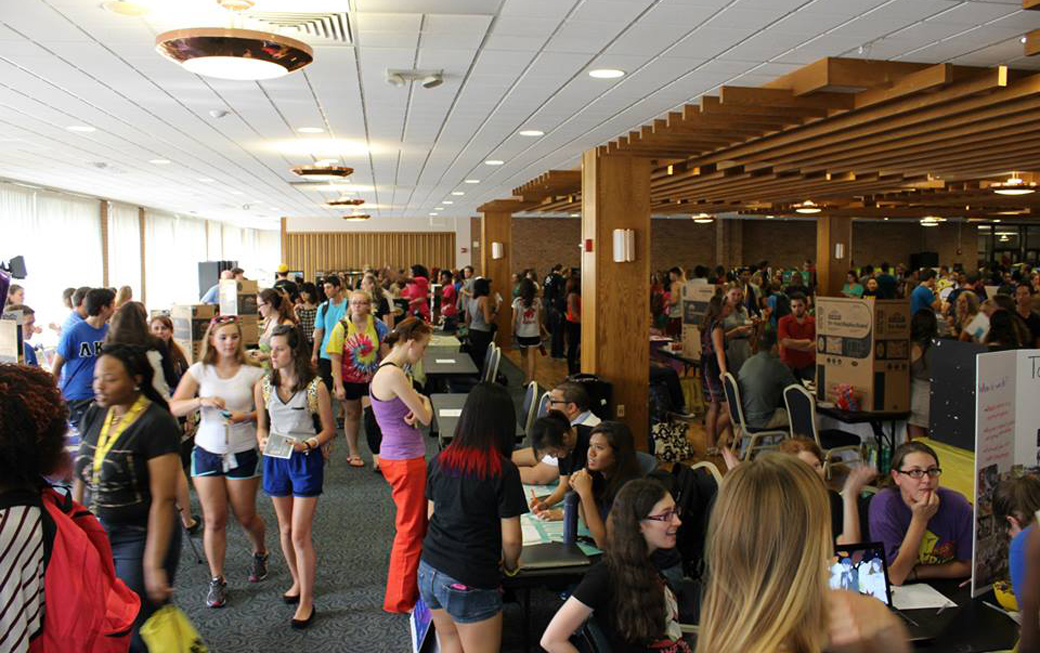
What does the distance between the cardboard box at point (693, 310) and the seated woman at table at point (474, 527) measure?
7849 millimetres

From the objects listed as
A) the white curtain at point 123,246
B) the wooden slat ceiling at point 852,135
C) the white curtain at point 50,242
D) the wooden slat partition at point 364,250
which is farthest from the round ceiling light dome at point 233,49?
the wooden slat partition at point 364,250

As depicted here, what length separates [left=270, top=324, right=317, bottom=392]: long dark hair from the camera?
4488 millimetres

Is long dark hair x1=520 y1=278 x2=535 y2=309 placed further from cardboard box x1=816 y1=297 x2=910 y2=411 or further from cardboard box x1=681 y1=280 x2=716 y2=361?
cardboard box x1=816 y1=297 x2=910 y2=411

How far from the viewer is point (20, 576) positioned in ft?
6.40

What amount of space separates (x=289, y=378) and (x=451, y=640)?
5.91 ft

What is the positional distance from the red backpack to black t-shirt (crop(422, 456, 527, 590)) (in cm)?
120

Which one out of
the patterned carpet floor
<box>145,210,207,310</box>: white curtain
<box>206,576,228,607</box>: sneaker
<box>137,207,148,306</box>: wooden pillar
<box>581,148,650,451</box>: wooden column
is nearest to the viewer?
the patterned carpet floor

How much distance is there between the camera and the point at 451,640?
3.35 meters

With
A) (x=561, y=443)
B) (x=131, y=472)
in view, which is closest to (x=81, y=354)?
(x=131, y=472)

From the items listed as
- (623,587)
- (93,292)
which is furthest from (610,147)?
(623,587)

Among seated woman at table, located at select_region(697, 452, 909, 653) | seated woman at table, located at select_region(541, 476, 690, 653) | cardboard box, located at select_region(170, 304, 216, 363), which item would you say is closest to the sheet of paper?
seated woman at table, located at select_region(541, 476, 690, 653)

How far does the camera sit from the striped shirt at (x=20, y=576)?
75.5 inches

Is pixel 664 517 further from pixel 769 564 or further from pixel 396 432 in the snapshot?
pixel 396 432

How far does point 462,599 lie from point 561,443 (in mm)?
1436
